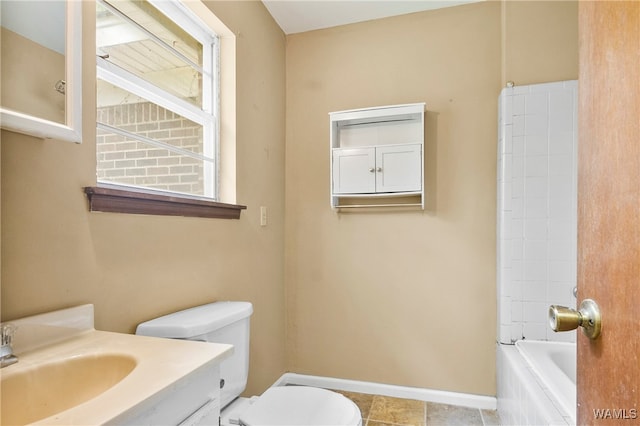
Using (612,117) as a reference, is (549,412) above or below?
below

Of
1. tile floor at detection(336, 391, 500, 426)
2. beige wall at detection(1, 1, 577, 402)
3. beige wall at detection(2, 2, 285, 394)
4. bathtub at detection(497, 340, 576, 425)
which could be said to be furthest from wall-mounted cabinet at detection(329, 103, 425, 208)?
tile floor at detection(336, 391, 500, 426)

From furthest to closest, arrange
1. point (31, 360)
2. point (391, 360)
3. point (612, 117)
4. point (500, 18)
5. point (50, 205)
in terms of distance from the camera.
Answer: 1. point (391, 360)
2. point (500, 18)
3. point (50, 205)
4. point (31, 360)
5. point (612, 117)

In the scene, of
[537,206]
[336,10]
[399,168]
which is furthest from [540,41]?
[336,10]

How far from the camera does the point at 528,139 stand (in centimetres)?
199

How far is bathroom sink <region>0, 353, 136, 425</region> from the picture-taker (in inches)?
28.1

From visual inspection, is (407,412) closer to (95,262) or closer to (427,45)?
(95,262)

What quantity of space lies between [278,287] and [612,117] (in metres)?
2.06

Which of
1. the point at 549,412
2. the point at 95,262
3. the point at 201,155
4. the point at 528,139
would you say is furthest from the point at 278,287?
the point at 528,139

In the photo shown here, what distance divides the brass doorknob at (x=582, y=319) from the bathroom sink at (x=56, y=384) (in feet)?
2.90

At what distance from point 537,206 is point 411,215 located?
69cm

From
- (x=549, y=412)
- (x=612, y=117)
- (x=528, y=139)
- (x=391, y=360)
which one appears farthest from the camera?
(x=391, y=360)

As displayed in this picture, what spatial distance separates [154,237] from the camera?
129 centimetres

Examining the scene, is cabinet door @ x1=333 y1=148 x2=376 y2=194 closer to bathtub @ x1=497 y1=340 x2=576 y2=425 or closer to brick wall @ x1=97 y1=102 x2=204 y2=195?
brick wall @ x1=97 y1=102 x2=204 y2=195

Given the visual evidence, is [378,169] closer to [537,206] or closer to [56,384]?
[537,206]
